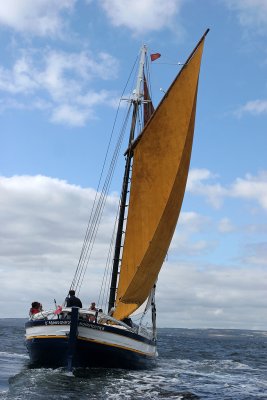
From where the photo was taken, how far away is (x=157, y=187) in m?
29.6

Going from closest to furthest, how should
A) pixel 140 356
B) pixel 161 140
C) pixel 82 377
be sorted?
pixel 82 377 → pixel 140 356 → pixel 161 140

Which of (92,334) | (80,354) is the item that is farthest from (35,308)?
(92,334)

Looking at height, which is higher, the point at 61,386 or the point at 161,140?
the point at 161,140

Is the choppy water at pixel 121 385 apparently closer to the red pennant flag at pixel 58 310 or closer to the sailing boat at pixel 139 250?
the sailing boat at pixel 139 250

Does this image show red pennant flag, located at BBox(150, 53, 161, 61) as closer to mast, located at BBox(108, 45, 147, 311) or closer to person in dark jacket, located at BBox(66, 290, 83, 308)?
mast, located at BBox(108, 45, 147, 311)

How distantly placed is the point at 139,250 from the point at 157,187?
3553mm

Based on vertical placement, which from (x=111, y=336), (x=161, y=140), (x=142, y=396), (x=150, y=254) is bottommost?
(x=142, y=396)

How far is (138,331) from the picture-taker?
2734 centimetres

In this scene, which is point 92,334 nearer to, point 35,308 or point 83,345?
point 83,345

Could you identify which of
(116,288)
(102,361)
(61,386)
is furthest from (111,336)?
(116,288)

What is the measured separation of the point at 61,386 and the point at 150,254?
9.91m

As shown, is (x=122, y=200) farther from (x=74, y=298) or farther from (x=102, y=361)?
(x=102, y=361)

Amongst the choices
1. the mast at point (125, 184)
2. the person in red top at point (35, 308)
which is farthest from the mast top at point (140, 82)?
the person in red top at point (35, 308)

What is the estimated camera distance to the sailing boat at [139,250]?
24.3m
